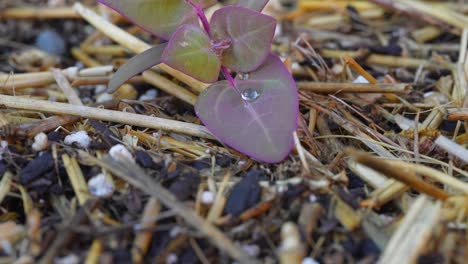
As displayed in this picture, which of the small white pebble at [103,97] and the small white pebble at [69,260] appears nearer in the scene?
the small white pebble at [69,260]

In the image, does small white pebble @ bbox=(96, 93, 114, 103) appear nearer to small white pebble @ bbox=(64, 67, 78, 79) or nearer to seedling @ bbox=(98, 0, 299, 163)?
small white pebble @ bbox=(64, 67, 78, 79)

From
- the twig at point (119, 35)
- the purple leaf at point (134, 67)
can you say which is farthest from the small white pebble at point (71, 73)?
the purple leaf at point (134, 67)

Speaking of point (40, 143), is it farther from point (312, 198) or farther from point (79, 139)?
point (312, 198)

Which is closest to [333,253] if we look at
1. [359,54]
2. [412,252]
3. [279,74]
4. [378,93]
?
[412,252]

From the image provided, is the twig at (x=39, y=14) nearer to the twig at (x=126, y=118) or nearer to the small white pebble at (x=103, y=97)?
the small white pebble at (x=103, y=97)

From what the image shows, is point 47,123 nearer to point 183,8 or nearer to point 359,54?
point 183,8

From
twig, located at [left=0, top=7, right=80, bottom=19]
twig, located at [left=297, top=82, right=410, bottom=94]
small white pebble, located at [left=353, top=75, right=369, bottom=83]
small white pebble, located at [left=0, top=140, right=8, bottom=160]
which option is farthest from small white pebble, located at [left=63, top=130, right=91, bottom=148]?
twig, located at [left=0, top=7, right=80, bottom=19]
